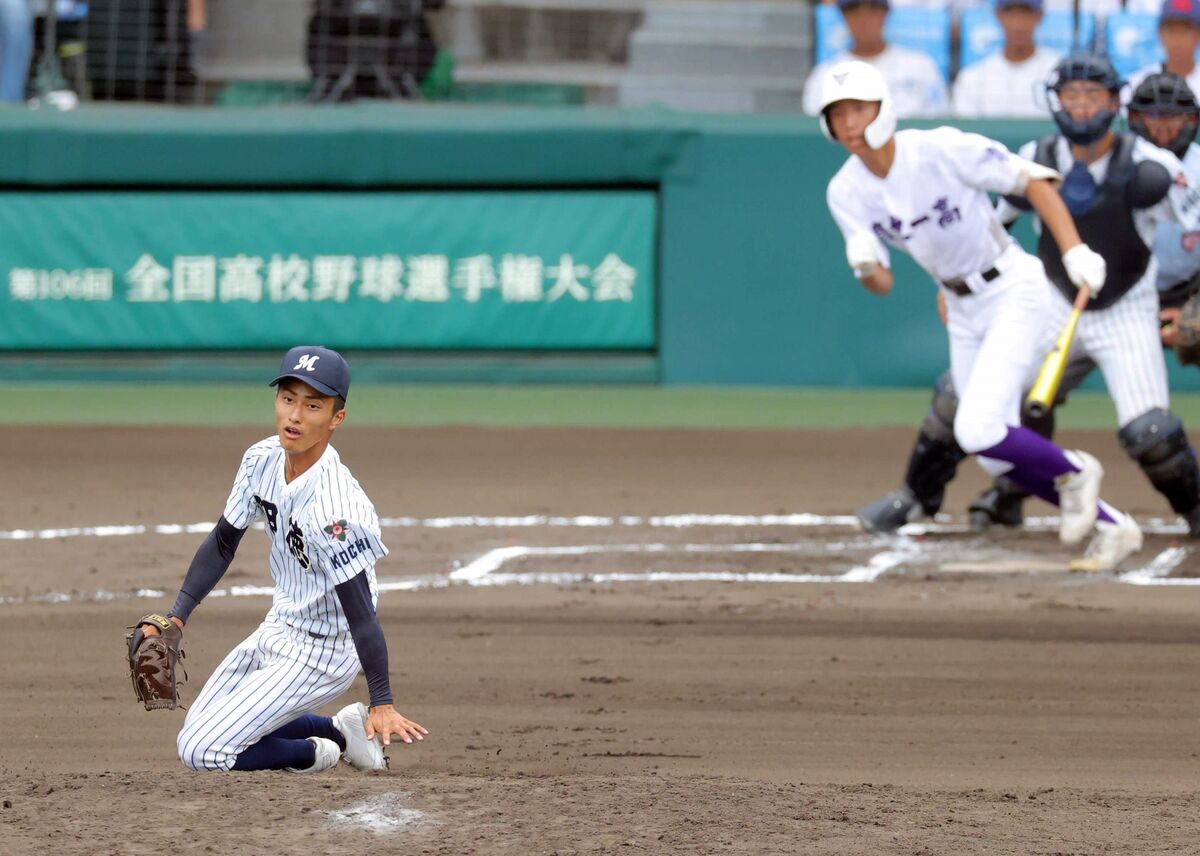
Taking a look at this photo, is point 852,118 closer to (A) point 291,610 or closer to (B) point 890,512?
(B) point 890,512

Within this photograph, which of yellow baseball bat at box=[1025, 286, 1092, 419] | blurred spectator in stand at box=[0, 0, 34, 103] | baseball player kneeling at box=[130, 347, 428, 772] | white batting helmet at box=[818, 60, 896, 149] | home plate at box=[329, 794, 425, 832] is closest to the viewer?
home plate at box=[329, 794, 425, 832]

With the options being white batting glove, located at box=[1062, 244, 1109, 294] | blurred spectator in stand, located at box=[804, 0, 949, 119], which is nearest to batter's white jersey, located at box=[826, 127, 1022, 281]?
white batting glove, located at box=[1062, 244, 1109, 294]

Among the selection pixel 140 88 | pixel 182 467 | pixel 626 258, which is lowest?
pixel 182 467

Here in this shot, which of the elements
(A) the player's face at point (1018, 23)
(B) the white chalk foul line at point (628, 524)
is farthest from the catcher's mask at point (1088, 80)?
(A) the player's face at point (1018, 23)

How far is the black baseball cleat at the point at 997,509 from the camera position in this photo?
8711 mm

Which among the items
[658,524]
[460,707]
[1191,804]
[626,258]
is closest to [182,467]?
[658,524]

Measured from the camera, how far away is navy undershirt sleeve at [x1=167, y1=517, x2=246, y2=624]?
4613mm

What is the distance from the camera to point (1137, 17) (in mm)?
13320

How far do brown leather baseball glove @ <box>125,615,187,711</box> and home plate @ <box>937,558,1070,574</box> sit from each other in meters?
3.99

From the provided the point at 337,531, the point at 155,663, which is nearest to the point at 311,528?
the point at 337,531

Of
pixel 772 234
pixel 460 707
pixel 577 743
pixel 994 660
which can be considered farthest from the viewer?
pixel 772 234

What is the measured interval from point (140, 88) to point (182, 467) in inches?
169

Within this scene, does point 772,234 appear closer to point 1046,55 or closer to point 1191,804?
point 1046,55

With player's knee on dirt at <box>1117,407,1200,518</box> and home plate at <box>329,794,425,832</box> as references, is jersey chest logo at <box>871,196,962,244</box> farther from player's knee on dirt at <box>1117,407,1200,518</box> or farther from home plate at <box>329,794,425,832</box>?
home plate at <box>329,794,425,832</box>
